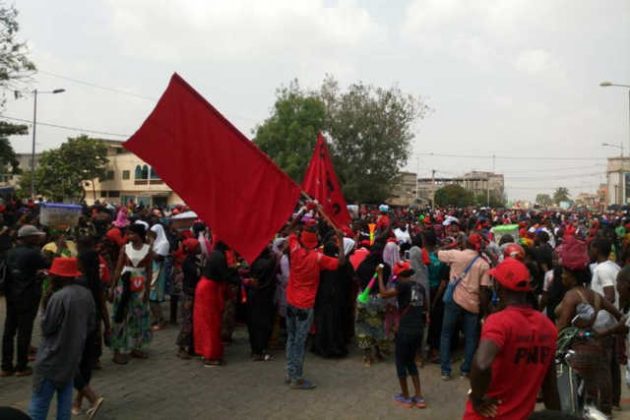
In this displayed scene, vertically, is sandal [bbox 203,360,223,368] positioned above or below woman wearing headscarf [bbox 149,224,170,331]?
below

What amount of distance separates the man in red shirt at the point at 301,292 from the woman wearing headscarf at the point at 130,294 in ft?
7.18

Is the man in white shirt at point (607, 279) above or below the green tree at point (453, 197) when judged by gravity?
below

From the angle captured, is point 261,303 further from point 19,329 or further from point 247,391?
point 19,329

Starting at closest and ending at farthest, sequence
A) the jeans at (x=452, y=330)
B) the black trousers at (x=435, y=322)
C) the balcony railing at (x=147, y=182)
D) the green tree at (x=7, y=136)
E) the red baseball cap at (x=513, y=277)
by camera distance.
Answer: the red baseball cap at (x=513, y=277)
the jeans at (x=452, y=330)
the black trousers at (x=435, y=322)
the green tree at (x=7, y=136)
the balcony railing at (x=147, y=182)

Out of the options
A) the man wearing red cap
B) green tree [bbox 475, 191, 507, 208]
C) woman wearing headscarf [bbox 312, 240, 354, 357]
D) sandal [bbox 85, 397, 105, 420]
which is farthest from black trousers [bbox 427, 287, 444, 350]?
green tree [bbox 475, 191, 507, 208]

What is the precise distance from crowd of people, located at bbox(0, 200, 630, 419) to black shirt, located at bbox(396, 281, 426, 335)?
0.02 metres

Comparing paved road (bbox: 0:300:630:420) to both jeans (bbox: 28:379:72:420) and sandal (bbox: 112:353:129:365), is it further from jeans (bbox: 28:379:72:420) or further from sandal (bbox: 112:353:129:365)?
jeans (bbox: 28:379:72:420)

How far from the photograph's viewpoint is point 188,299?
7754 millimetres

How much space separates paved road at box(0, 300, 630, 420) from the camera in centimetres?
573

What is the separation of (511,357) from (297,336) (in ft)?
11.9

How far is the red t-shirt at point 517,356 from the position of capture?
3.02 metres

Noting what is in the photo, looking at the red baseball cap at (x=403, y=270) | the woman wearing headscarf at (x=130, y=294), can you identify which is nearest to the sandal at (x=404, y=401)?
the red baseball cap at (x=403, y=270)

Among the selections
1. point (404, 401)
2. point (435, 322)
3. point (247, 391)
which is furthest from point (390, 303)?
point (247, 391)

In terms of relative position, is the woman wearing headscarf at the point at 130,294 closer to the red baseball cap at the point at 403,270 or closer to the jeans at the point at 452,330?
the red baseball cap at the point at 403,270
